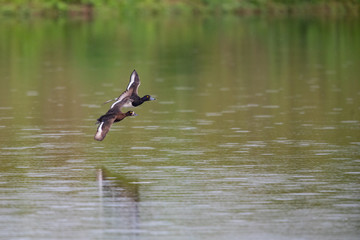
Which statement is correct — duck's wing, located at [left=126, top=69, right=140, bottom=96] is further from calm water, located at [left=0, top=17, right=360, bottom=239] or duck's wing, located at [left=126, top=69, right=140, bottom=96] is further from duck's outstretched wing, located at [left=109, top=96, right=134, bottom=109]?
calm water, located at [left=0, top=17, right=360, bottom=239]

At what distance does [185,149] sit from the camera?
785 inches

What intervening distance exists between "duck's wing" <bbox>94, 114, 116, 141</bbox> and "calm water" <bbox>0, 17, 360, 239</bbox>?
1.84ft

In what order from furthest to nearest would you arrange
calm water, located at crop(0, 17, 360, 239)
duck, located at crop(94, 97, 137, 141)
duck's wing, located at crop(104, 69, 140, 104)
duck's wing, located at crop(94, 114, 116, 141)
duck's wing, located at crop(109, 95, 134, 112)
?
1. duck's wing, located at crop(104, 69, 140, 104)
2. duck's wing, located at crop(109, 95, 134, 112)
3. duck, located at crop(94, 97, 137, 141)
4. duck's wing, located at crop(94, 114, 116, 141)
5. calm water, located at crop(0, 17, 360, 239)

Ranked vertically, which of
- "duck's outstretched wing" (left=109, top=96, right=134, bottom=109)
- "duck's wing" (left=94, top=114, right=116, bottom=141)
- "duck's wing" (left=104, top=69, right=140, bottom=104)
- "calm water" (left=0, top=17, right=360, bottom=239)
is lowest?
"calm water" (left=0, top=17, right=360, bottom=239)

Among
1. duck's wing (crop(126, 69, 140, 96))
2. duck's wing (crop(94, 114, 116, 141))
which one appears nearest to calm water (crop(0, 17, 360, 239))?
duck's wing (crop(94, 114, 116, 141))

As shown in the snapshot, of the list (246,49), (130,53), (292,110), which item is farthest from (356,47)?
(292,110)

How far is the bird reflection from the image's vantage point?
13.9 m

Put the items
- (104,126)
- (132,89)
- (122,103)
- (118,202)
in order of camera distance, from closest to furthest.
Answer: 1. (118,202)
2. (104,126)
3. (122,103)
4. (132,89)

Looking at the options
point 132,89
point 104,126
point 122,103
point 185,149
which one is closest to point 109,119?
point 104,126

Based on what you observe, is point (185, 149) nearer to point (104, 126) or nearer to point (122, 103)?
point (122, 103)

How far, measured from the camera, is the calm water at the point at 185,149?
558 inches

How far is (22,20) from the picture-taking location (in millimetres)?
78562

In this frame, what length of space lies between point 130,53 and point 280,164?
93.0 feet

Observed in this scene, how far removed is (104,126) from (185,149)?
7.77ft
